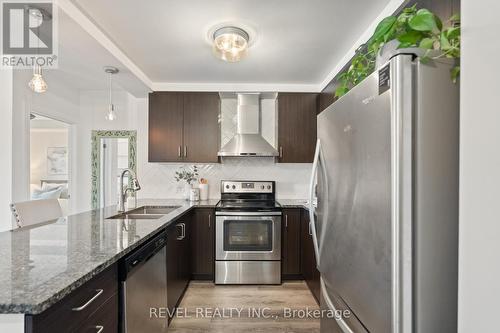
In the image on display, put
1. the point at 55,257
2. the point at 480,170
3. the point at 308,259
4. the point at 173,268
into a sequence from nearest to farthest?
the point at 480,170, the point at 55,257, the point at 173,268, the point at 308,259

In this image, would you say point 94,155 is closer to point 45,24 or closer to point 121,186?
point 121,186

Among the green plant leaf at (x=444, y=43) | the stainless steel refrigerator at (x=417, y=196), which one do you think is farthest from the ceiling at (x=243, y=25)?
the stainless steel refrigerator at (x=417, y=196)

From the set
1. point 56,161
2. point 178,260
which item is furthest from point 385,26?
point 56,161

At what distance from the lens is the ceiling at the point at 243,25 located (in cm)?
178

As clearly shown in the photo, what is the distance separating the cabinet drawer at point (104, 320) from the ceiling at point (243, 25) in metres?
1.82

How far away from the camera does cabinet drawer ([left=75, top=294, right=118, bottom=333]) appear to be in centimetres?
100

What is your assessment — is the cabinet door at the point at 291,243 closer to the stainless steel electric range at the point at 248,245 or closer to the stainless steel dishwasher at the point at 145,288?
the stainless steel electric range at the point at 248,245

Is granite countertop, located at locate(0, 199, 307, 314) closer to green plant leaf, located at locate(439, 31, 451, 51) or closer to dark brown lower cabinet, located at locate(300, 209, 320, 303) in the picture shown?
green plant leaf, located at locate(439, 31, 451, 51)

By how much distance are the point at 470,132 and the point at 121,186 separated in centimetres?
247

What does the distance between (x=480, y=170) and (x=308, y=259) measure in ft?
7.86

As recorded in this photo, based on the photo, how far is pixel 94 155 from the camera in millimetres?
3664

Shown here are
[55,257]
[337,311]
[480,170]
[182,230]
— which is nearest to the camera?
[480,170]

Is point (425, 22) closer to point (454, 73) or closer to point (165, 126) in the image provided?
point (454, 73)

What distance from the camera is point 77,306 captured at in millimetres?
932
